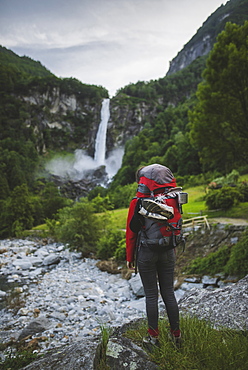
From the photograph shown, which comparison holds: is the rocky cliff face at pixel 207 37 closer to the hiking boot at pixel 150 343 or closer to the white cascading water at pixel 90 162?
the white cascading water at pixel 90 162

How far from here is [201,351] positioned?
7.49 feet

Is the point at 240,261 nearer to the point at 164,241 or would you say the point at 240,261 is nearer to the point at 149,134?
the point at 164,241

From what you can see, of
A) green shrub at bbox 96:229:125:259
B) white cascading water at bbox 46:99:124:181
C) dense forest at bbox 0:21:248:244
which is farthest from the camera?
white cascading water at bbox 46:99:124:181

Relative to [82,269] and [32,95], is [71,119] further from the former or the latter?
[82,269]

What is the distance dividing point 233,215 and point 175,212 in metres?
9.87

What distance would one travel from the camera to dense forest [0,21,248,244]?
8.98 m

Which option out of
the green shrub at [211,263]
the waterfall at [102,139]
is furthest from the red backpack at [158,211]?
the waterfall at [102,139]

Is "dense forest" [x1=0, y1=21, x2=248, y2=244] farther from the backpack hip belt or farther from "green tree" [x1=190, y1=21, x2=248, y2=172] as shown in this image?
the backpack hip belt

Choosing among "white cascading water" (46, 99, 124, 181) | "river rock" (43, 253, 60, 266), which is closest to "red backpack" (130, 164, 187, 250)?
"river rock" (43, 253, 60, 266)

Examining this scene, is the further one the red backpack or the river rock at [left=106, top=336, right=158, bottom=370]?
the red backpack

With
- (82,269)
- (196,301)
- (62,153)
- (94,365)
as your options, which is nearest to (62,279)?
(82,269)

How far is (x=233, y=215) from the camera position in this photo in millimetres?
11156

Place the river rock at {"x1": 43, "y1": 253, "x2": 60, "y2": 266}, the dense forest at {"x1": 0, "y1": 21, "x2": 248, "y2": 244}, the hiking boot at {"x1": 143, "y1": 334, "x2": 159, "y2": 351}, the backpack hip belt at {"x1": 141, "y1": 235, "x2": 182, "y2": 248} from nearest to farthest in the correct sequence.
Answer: the backpack hip belt at {"x1": 141, "y1": 235, "x2": 182, "y2": 248}, the hiking boot at {"x1": 143, "y1": 334, "x2": 159, "y2": 351}, the dense forest at {"x1": 0, "y1": 21, "x2": 248, "y2": 244}, the river rock at {"x1": 43, "y1": 253, "x2": 60, "y2": 266}

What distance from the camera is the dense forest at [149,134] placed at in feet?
29.5
